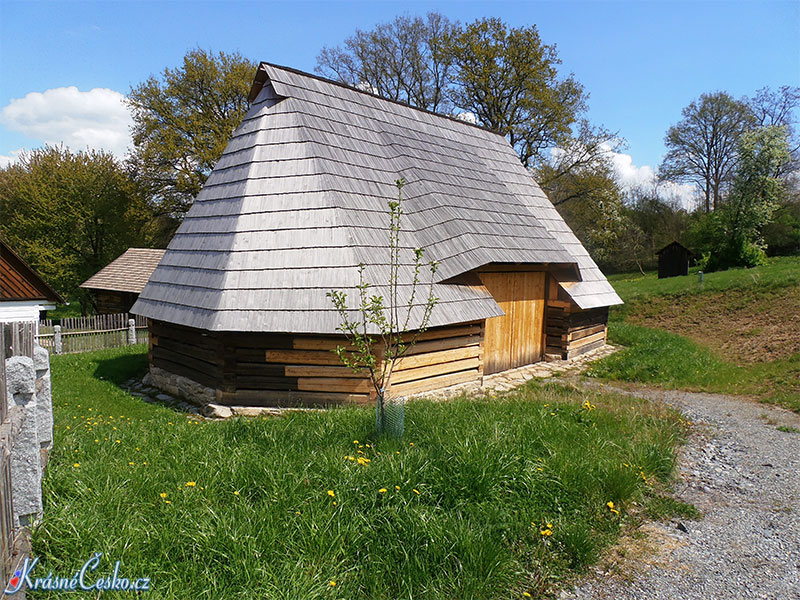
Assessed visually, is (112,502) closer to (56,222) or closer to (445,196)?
(445,196)

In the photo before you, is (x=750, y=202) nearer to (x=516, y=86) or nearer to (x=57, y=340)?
(x=516, y=86)

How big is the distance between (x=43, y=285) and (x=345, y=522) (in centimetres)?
1748

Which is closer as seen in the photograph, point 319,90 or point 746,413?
point 746,413

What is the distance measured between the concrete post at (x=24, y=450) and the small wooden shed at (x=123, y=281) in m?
21.6

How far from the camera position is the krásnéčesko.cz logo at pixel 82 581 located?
8.95 ft

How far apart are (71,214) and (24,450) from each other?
32804 mm

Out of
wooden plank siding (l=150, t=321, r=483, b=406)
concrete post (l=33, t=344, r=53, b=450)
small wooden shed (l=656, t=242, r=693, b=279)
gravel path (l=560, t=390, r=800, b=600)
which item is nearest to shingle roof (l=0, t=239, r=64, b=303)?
wooden plank siding (l=150, t=321, r=483, b=406)

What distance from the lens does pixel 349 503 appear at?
3740mm

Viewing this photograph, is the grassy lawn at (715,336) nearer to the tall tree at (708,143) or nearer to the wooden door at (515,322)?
the wooden door at (515,322)

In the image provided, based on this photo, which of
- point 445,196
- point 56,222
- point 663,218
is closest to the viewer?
point 445,196

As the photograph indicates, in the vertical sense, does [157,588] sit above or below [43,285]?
below

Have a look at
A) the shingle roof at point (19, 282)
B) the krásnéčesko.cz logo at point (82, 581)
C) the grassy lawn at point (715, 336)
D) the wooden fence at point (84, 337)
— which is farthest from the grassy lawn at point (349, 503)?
the shingle roof at point (19, 282)

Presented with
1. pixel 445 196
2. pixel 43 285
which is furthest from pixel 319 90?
pixel 43 285

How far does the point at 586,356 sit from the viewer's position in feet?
42.9
